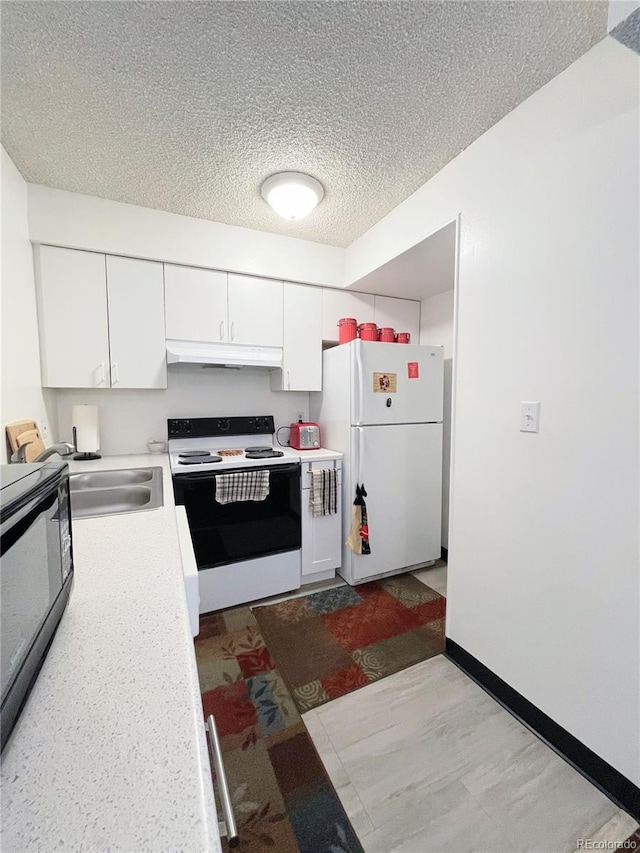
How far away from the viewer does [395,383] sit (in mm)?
2377

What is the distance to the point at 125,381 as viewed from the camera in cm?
217

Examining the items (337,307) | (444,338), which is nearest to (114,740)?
(337,307)

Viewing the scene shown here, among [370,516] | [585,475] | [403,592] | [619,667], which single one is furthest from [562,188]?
[403,592]

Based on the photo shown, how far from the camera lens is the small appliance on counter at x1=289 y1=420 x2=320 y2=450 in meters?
2.57

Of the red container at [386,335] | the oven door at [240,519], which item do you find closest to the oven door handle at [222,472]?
the oven door at [240,519]

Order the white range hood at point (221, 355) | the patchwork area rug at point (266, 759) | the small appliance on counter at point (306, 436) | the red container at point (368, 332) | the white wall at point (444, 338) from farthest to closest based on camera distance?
the white wall at point (444, 338) → the small appliance on counter at point (306, 436) → the red container at point (368, 332) → the white range hood at point (221, 355) → the patchwork area rug at point (266, 759)

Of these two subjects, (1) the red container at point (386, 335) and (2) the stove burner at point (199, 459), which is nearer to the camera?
(2) the stove burner at point (199, 459)

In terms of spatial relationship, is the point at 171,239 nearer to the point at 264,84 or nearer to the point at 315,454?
the point at 264,84

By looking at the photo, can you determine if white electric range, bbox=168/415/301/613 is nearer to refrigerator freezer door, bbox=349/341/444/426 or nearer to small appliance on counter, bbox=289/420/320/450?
small appliance on counter, bbox=289/420/320/450

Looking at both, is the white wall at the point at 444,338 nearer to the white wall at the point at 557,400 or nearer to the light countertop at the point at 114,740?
the white wall at the point at 557,400

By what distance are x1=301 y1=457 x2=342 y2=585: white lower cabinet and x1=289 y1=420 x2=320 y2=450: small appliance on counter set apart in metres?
0.27

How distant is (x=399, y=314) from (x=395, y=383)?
87 cm

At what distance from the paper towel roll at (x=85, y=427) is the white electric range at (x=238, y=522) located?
446mm

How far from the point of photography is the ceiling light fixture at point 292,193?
179 cm
